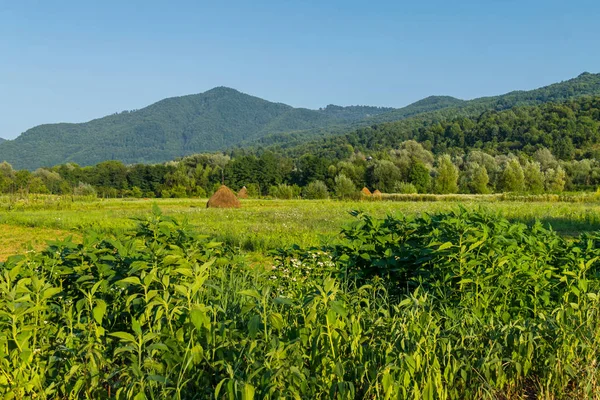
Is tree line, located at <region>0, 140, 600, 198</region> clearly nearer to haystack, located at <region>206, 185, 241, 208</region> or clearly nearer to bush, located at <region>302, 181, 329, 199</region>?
bush, located at <region>302, 181, 329, 199</region>

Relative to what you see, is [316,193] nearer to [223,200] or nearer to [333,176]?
[333,176]

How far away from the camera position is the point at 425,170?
73.6 meters

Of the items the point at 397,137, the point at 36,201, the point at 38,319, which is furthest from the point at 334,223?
the point at 397,137

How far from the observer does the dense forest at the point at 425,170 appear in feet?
205

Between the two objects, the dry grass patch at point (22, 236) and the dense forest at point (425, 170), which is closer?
the dry grass patch at point (22, 236)

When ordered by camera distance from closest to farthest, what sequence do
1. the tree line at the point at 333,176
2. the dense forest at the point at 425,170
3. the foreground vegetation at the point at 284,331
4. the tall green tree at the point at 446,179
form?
the foreground vegetation at the point at 284,331 < the tree line at the point at 333,176 < the dense forest at the point at 425,170 < the tall green tree at the point at 446,179

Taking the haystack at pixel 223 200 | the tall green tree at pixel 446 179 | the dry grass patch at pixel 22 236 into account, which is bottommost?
the tall green tree at pixel 446 179

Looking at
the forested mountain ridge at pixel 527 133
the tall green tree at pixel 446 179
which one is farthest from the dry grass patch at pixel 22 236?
the forested mountain ridge at pixel 527 133

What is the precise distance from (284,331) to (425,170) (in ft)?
240

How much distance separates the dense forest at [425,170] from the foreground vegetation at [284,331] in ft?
171

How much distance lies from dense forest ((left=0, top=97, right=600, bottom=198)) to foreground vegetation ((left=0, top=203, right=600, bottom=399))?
2046 inches

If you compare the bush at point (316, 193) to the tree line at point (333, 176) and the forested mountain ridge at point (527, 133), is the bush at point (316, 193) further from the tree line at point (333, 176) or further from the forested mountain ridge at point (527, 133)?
the forested mountain ridge at point (527, 133)

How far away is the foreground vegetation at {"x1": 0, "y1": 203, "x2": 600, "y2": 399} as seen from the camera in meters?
2.67

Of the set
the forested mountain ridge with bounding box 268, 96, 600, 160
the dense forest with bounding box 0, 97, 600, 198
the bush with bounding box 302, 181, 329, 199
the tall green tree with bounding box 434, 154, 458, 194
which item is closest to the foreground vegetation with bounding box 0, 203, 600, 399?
the dense forest with bounding box 0, 97, 600, 198
